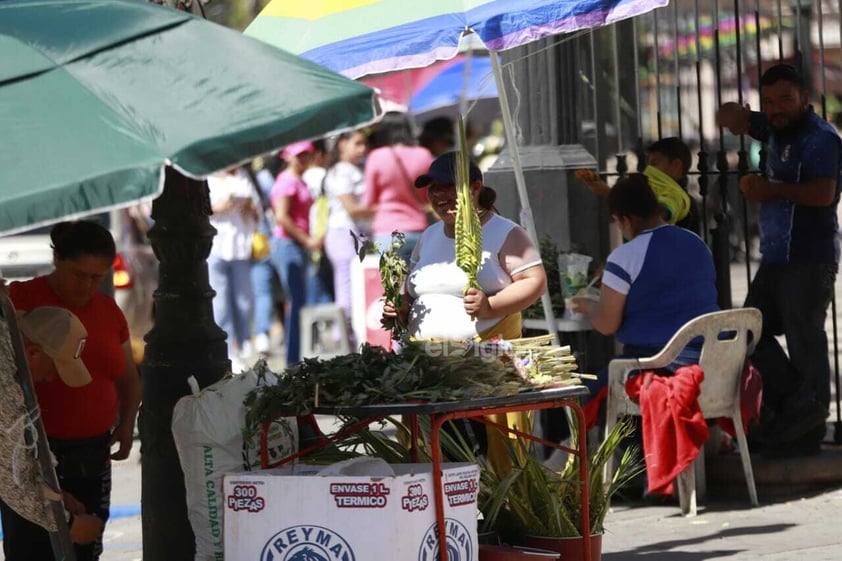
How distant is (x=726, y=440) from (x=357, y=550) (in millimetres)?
3783

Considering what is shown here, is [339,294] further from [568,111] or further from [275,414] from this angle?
[275,414]

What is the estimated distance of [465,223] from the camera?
6.03m

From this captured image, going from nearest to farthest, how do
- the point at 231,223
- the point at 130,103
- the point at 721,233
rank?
the point at 130,103
the point at 721,233
the point at 231,223

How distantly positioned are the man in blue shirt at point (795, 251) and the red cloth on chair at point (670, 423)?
0.80 m

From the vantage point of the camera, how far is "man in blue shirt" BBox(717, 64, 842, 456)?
779cm

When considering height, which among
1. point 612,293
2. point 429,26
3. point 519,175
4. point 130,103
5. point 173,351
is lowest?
point 173,351

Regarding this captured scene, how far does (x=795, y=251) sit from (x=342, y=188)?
5969 mm

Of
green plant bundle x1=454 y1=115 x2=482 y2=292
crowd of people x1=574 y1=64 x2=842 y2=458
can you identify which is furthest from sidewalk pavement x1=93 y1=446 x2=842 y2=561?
green plant bundle x1=454 y1=115 x2=482 y2=292

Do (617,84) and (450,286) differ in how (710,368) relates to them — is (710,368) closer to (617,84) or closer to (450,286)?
(450,286)

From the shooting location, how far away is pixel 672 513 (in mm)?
7738

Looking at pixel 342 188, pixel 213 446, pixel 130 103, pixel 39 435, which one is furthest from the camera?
pixel 342 188

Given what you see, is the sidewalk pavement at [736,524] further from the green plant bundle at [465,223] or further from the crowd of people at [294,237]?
the crowd of people at [294,237]

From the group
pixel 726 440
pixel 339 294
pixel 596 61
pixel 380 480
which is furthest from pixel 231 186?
pixel 380 480

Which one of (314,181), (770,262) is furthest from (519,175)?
(314,181)
